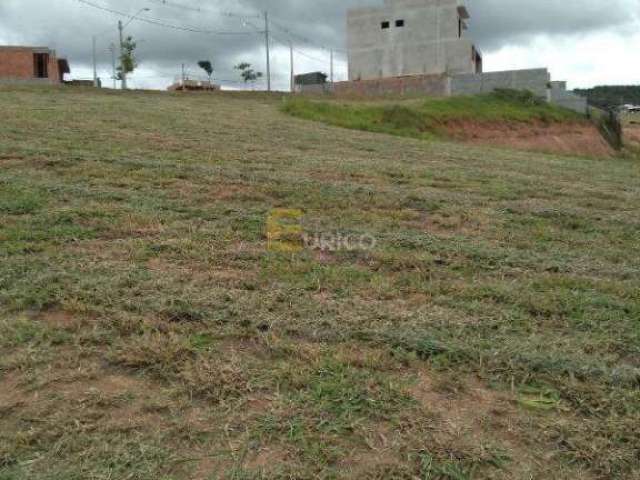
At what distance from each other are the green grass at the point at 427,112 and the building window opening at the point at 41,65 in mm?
23619

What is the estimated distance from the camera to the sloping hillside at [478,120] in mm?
16172

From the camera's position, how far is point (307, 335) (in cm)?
259

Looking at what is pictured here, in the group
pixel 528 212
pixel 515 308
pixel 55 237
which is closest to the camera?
pixel 515 308

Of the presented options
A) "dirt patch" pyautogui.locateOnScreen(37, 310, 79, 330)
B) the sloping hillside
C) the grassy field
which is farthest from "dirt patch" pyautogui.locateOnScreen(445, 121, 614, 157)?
"dirt patch" pyautogui.locateOnScreen(37, 310, 79, 330)

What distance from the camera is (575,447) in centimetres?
189

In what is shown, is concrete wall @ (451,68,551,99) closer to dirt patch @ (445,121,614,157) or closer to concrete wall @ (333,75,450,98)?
concrete wall @ (333,75,450,98)

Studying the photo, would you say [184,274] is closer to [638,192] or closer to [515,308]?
[515,308]

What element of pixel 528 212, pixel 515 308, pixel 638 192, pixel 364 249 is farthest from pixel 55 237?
pixel 638 192

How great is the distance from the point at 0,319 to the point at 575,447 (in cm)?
252

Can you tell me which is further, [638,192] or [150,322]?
[638,192]

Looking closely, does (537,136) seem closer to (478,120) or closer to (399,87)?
(478,120)

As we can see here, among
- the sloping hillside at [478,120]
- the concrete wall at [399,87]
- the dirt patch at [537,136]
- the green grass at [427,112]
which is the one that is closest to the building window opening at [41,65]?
the concrete wall at [399,87]

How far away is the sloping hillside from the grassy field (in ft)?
35.2

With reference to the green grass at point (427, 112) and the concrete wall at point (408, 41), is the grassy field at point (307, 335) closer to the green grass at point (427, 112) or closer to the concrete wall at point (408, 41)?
the green grass at point (427, 112)
